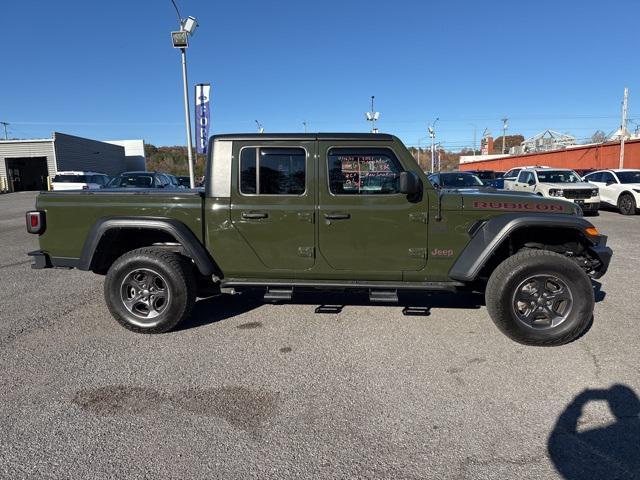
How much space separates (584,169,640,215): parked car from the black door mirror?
1455 centimetres

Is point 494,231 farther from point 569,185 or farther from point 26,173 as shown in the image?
point 26,173

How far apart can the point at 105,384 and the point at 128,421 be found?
2.09ft

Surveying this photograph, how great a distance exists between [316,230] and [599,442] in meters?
2.75

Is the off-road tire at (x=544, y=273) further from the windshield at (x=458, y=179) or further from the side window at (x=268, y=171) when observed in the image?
the windshield at (x=458, y=179)

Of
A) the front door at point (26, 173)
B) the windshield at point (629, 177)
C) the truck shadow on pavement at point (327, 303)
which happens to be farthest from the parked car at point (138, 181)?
the front door at point (26, 173)

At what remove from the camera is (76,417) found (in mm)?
2928

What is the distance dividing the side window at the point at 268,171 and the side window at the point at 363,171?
39cm

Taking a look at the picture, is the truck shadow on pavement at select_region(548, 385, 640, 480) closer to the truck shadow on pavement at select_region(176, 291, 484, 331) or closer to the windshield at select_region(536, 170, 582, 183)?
the truck shadow on pavement at select_region(176, 291, 484, 331)

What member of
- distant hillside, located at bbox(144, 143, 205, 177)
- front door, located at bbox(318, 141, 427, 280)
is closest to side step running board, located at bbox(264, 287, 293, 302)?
front door, located at bbox(318, 141, 427, 280)

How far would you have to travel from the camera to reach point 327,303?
17.5ft

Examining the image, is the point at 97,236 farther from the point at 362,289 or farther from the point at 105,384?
the point at 362,289

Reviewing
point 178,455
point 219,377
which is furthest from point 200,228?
point 178,455

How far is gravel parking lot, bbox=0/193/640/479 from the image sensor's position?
8.18ft

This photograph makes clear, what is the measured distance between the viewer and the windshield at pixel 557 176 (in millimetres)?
15945
